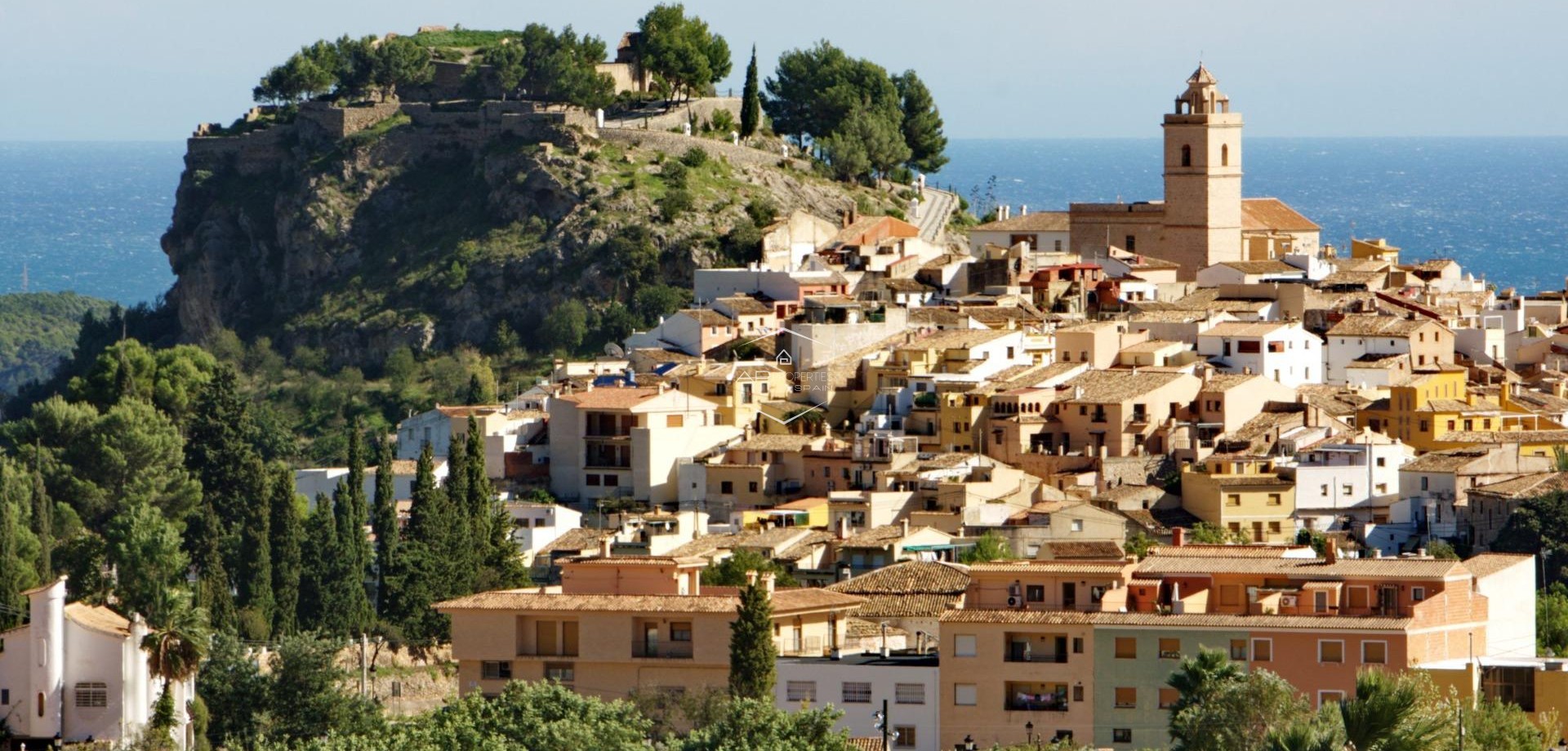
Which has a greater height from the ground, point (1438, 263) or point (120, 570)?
point (1438, 263)

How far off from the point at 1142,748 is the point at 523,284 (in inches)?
2009

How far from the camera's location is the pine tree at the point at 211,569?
60531 mm

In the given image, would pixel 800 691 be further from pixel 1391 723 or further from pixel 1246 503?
pixel 1246 503

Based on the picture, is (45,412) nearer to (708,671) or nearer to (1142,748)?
(708,671)

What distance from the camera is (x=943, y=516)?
203 feet

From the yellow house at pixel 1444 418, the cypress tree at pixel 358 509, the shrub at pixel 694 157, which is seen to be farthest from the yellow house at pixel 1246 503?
the shrub at pixel 694 157

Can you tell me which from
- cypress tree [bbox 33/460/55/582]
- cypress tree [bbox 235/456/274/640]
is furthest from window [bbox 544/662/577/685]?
cypress tree [bbox 33/460/55/582]

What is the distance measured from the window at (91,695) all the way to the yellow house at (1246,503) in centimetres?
2040

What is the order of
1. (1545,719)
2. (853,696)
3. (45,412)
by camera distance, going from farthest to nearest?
(45,412) < (853,696) < (1545,719)

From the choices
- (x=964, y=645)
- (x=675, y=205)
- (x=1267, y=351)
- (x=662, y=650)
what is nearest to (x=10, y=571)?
(x=662, y=650)

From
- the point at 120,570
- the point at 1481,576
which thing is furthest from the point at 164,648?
the point at 1481,576

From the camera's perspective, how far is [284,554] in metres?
63.4

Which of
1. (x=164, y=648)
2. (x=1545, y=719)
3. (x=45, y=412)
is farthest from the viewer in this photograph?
(x=45, y=412)

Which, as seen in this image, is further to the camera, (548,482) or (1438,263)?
(1438,263)
